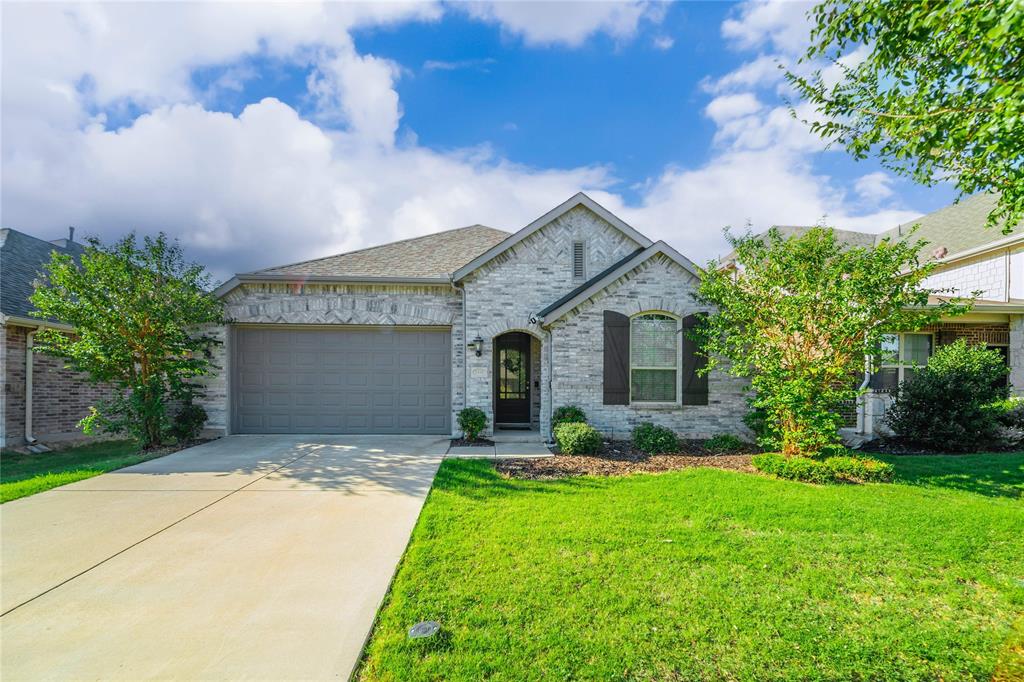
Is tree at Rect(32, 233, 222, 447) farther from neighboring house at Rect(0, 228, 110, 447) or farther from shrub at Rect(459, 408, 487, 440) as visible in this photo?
shrub at Rect(459, 408, 487, 440)

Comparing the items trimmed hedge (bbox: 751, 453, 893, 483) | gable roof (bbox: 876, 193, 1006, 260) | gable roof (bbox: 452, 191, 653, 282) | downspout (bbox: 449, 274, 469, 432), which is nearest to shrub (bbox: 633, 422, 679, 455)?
trimmed hedge (bbox: 751, 453, 893, 483)

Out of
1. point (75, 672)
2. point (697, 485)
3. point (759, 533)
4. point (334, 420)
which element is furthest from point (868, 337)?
point (334, 420)

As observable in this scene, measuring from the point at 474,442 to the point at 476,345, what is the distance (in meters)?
2.18

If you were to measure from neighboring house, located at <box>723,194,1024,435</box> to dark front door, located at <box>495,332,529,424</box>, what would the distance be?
18.6ft

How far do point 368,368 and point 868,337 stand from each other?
971 cm

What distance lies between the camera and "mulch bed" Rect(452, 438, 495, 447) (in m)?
9.26

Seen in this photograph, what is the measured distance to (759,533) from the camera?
457 centimetres

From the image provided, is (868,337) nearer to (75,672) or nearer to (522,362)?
(522,362)

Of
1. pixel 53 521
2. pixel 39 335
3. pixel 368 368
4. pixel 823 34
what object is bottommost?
pixel 53 521

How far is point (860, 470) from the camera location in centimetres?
655

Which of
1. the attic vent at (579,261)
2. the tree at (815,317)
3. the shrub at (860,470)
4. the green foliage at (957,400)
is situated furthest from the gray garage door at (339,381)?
the green foliage at (957,400)

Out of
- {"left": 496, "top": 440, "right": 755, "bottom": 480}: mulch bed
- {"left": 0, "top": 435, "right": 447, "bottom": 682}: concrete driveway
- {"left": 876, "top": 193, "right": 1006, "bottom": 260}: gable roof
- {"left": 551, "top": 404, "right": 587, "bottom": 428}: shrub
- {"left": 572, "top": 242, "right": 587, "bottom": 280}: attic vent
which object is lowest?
{"left": 496, "top": 440, "right": 755, "bottom": 480}: mulch bed

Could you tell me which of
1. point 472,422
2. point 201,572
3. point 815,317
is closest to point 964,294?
point 815,317

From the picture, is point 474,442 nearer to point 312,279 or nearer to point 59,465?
point 312,279
